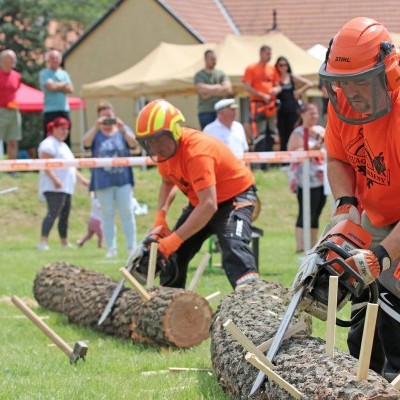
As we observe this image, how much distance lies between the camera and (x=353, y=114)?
540 centimetres

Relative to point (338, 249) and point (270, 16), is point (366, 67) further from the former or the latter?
point (270, 16)

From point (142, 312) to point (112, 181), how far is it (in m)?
5.98

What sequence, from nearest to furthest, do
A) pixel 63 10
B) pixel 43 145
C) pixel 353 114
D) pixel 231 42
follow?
pixel 353 114
pixel 43 145
pixel 231 42
pixel 63 10

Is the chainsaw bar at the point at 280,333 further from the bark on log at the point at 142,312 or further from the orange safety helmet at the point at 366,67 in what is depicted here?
the bark on log at the point at 142,312

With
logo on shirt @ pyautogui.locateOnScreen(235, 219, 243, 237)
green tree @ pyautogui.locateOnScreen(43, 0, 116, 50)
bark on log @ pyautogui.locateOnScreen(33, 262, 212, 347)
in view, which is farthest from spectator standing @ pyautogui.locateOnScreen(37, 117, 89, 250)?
green tree @ pyautogui.locateOnScreen(43, 0, 116, 50)

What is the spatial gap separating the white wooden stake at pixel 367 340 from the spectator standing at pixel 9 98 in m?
13.4

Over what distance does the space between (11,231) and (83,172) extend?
258cm

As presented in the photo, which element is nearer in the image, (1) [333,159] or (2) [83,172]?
(1) [333,159]

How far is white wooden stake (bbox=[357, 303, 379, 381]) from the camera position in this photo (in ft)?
14.9

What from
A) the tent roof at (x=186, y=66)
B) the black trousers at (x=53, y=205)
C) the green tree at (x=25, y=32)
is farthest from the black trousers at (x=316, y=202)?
the green tree at (x=25, y=32)

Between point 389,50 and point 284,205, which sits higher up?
point 389,50

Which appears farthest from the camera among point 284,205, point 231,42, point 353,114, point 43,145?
point 231,42

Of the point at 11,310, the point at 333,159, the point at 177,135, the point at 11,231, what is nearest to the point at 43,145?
the point at 11,231

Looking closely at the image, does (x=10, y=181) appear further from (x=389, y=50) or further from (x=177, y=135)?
(x=389, y=50)
